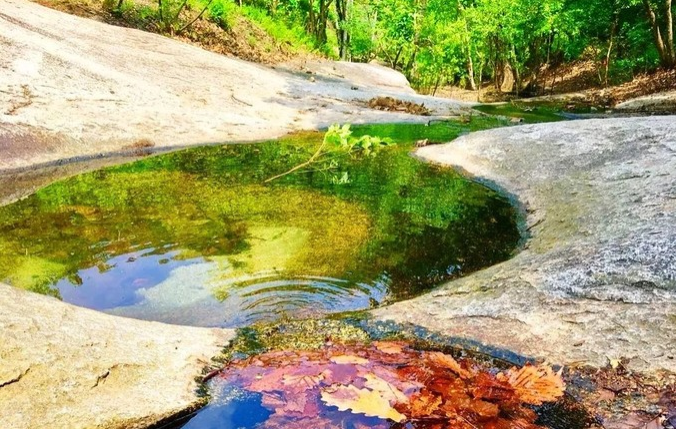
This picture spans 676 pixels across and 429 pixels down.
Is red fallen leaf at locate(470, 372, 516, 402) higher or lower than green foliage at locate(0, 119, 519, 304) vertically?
lower

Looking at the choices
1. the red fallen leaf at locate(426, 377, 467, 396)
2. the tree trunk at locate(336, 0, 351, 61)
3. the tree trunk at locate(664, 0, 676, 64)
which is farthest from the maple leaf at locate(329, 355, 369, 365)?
the tree trunk at locate(336, 0, 351, 61)

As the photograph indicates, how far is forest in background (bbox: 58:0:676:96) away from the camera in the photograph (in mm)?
19438

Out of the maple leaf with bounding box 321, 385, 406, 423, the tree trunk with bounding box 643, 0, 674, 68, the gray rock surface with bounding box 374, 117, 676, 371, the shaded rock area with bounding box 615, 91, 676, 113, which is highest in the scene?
the tree trunk with bounding box 643, 0, 674, 68

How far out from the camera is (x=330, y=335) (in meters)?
3.44

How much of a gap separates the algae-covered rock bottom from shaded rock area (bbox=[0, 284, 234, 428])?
0.83 metres

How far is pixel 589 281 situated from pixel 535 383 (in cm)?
121

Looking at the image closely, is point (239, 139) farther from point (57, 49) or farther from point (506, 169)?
point (506, 169)

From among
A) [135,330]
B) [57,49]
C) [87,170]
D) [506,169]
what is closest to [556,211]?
[506,169]

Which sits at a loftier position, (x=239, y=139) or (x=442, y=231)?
(x=239, y=139)

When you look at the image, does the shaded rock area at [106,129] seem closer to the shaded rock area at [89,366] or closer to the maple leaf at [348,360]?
the shaded rock area at [89,366]

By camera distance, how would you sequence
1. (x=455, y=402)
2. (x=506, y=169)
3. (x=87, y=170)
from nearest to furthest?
(x=455, y=402) < (x=506, y=169) < (x=87, y=170)

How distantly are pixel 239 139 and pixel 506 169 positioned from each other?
17.4ft

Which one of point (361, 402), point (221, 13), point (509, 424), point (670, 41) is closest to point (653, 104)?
point (670, 41)

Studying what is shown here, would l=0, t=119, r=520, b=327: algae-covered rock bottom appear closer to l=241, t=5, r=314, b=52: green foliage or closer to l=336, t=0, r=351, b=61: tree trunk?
l=241, t=5, r=314, b=52: green foliage
